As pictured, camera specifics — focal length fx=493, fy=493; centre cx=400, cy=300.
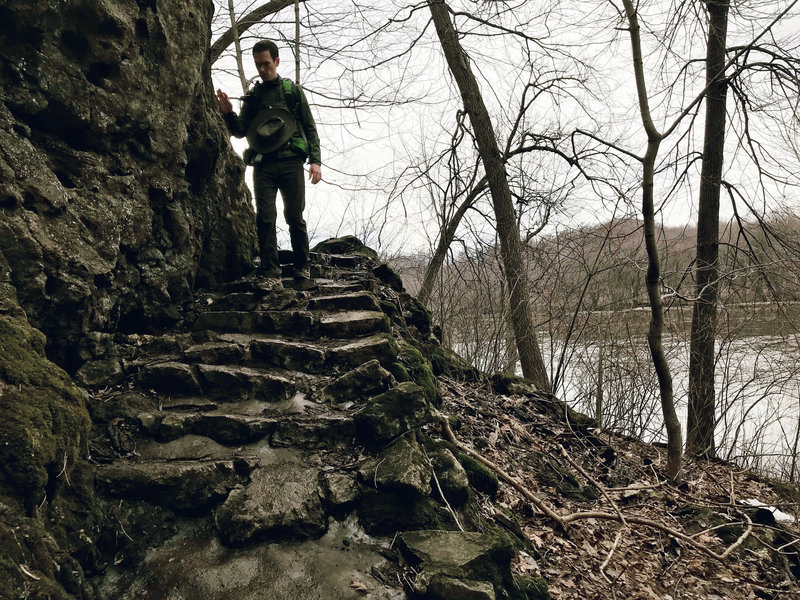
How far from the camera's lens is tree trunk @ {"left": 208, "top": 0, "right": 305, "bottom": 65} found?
368 inches

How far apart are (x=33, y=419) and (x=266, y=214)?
11.3ft

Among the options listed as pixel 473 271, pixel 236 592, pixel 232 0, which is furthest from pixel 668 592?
pixel 232 0

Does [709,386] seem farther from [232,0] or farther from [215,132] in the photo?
[232,0]

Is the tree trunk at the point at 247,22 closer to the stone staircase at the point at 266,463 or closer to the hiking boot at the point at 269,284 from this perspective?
the hiking boot at the point at 269,284

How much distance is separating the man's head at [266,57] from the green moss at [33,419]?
3.56 metres

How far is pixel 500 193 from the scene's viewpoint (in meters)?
8.60

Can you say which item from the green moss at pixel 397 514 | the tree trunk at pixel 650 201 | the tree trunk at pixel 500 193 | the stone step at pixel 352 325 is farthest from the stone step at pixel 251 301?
the tree trunk at pixel 500 193

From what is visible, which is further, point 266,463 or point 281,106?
point 281,106

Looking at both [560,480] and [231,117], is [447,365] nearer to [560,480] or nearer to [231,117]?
[560,480]

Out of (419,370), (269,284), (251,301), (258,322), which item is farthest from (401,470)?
(269,284)

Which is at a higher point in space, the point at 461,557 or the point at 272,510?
the point at 272,510

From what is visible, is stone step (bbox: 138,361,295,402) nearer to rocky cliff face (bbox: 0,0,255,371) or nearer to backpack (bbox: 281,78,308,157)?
rocky cliff face (bbox: 0,0,255,371)

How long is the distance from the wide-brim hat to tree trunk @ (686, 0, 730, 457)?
533 centimetres

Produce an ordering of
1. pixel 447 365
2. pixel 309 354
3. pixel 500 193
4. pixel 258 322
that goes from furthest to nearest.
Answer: pixel 500 193 → pixel 447 365 → pixel 258 322 → pixel 309 354
